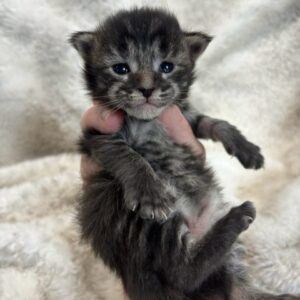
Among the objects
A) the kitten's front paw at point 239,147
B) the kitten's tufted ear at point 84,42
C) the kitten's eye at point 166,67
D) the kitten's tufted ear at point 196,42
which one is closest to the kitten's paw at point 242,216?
the kitten's front paw at point 239,147

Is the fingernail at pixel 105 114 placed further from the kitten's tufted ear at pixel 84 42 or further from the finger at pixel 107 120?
the kitten's tufted ear at pixel 84 42

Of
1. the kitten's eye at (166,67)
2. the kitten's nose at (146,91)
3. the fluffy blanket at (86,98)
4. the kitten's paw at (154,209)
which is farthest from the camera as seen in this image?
the fluffy blanket at (86,98)

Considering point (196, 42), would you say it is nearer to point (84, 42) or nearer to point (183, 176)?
point (84, 42)

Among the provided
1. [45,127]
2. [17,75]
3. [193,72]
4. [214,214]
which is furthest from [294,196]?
[17,75]

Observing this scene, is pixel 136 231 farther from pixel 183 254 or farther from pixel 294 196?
pixel 294 196

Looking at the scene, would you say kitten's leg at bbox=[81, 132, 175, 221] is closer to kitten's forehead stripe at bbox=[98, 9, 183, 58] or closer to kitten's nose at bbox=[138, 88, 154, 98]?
kitten's nose at bbox=[138, 88, 154, 98]

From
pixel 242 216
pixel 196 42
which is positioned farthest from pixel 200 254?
pixel 196 42
